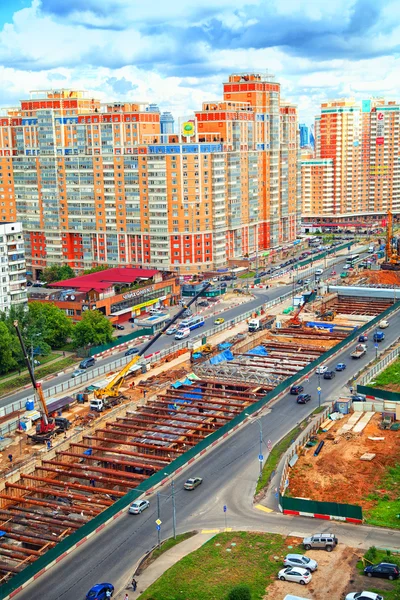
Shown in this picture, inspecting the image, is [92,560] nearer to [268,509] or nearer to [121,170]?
[268,509]

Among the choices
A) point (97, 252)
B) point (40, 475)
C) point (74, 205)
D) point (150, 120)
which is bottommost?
point (40, 475)

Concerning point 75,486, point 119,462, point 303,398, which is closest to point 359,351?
point 303,398

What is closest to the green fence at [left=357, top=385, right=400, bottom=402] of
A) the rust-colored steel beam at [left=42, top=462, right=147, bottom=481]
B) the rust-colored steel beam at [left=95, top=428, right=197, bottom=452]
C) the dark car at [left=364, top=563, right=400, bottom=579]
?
the rust-colored steel beam at [left=95, top=428, right=197, bottom=452]

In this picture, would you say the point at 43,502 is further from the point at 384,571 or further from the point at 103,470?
the point at 384,571

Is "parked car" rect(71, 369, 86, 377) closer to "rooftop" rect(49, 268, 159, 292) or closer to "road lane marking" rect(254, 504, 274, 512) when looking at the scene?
"rooftop" rect(49, 268, 159, 292)

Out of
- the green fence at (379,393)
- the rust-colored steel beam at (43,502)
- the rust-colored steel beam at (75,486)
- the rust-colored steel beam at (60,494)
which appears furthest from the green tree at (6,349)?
the green fence at (379,393)

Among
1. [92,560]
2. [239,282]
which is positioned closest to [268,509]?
[92,560]

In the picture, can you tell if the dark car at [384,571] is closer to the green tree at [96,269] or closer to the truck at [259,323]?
the truck at [259,323]

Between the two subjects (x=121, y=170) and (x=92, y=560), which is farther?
(x=121, y=170)
